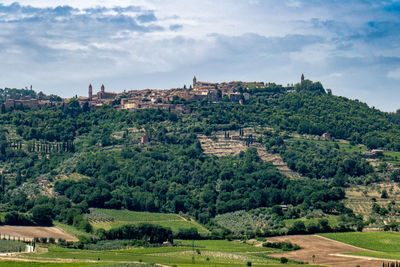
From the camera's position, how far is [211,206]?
119250 mm

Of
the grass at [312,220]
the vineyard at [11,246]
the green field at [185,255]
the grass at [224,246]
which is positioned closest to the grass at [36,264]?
the green field at [185,255]

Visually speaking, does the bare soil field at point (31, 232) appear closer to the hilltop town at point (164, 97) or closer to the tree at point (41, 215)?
the tree at point (41, 215)

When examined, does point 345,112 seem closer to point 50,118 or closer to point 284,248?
point 50,118

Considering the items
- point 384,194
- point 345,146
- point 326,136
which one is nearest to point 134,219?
point 384,194

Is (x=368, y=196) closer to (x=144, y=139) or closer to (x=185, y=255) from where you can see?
(x=185, y=255)

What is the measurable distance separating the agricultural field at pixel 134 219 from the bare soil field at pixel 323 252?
693 inches

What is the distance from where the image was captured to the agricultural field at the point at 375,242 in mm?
81500

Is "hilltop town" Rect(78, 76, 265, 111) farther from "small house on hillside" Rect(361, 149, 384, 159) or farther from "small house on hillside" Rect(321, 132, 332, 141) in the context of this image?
"small house on hillside" Rect(361, 149, 384, 159)

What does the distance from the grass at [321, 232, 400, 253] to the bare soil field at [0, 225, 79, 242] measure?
115ft

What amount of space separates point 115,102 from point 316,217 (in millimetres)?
87836

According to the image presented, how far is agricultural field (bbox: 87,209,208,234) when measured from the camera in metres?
104

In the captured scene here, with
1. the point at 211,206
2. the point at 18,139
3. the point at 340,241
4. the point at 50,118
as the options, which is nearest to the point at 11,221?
the point at 211,206

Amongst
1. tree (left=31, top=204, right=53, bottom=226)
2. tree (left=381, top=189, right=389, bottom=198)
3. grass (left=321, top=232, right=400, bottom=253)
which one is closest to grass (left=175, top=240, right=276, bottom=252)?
grass (left=321, top=232, right=400, bottom=253)

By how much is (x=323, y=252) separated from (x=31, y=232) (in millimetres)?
37852
